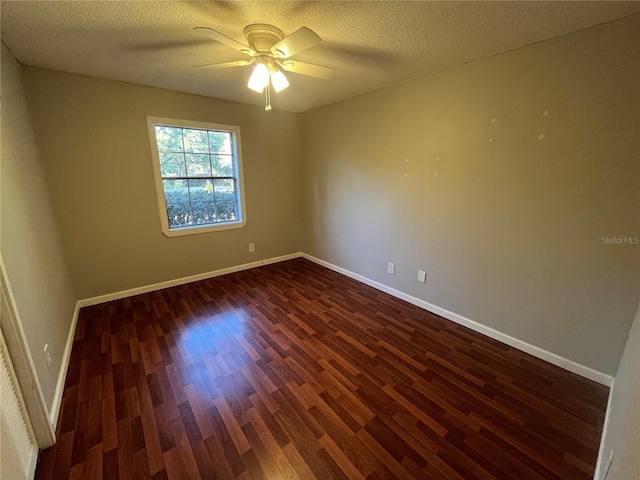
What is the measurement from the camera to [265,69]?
1789 millimetres

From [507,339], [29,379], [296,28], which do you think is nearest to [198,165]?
[296,28]

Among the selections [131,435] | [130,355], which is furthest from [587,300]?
[130,355]

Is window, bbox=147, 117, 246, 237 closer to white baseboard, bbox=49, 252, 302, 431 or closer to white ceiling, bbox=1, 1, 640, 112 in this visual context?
white baseboard, bbox=49, 252, 302, 431

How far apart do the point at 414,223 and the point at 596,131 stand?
145 cm

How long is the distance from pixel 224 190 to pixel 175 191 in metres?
0.62

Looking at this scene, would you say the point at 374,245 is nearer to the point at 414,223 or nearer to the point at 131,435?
the point at 414,223

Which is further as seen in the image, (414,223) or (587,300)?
(414,223)

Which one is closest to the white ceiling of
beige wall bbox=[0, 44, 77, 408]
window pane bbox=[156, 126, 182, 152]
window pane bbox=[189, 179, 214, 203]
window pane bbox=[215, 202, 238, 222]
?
beige wall bbox=[0, 44, 77, 408]

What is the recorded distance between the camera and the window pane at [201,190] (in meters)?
3.39

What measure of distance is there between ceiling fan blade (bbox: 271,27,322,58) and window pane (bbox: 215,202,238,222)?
2346 millimetres

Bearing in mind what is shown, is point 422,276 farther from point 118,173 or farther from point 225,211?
point 118,173

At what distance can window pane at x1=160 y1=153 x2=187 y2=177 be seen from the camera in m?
3.12

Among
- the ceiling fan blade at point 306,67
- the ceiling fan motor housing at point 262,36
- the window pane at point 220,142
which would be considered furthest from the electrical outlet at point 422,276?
the window pane at point 220,142

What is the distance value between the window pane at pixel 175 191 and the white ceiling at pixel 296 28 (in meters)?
1.14
